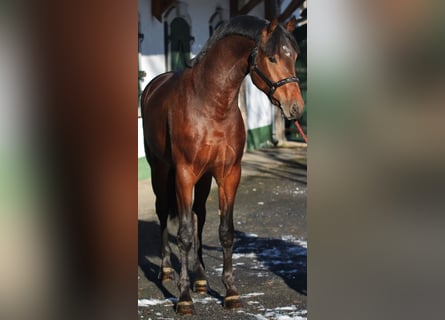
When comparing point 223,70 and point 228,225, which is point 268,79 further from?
point 228,225

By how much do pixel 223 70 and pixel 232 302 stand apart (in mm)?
1320

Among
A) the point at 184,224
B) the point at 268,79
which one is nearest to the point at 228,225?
the point at 184,224

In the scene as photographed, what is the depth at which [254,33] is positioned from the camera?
13.2ft

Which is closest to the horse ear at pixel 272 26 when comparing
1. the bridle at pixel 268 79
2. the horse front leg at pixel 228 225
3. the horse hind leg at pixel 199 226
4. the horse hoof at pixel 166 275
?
the bridle at pixel 268 79

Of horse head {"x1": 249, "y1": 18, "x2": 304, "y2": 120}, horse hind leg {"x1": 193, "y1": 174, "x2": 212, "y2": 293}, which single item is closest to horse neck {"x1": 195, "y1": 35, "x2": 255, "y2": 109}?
horse head {"x1": 249, "y1": 18, "x2": 304, "y2": 120}

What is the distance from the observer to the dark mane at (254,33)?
385 cm

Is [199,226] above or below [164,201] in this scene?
below

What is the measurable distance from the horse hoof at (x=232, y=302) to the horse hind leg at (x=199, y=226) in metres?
0.43

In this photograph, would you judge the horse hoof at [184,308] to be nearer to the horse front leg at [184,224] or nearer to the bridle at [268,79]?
the horse front leg at [184,224]

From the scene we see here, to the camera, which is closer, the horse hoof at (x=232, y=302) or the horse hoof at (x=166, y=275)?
the horse hoof at (x=232, y=302)

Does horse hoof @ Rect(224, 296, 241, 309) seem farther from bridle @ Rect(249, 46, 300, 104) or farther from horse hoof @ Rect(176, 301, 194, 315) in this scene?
bridle @ Rect(249, 46, 300, 104)

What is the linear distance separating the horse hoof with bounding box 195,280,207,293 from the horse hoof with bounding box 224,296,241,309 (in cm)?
42
